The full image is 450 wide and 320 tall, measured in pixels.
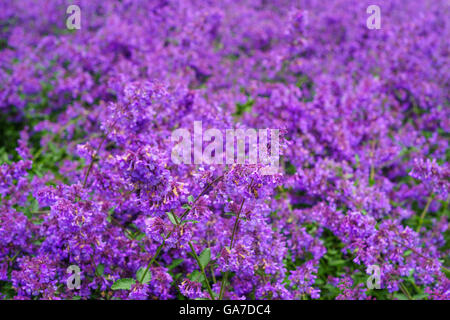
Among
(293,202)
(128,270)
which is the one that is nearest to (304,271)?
(293,202)

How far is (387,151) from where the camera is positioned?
452 cm

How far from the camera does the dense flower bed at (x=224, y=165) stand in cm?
306

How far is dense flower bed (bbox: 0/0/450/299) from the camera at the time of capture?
3.06m

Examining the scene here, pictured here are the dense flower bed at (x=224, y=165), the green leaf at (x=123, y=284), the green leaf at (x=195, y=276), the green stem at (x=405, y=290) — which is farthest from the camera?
the green stem at (x=405, y=290)

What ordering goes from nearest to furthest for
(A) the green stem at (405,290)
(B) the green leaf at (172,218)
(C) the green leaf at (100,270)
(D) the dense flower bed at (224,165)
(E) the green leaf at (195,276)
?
(B) the green leaf at (172,218)
(E) the green leaf at (195,276)
(D) the dense flower bed at (224,165)
(C) the green leaf at (100,270)
(A) the green stem at (405,290)

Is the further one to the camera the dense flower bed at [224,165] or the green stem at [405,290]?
the green stem at [405,290]

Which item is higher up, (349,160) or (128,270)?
(349,160)

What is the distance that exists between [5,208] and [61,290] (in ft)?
2.61

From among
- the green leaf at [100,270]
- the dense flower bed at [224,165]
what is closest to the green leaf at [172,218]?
the dense flower bed at [224,165]

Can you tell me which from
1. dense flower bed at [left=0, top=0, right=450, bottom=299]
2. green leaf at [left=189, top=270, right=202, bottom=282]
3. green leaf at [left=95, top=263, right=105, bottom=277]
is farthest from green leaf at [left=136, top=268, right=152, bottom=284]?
green leaf at [left=95, top=263, right=105, bottom=277]

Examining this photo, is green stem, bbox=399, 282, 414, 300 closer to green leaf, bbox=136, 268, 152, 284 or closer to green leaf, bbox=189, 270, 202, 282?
green leaf, bbox=189, 270, 202, 282

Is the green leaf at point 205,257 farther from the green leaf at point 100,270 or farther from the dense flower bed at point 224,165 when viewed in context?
the green leaf at point 100,270
